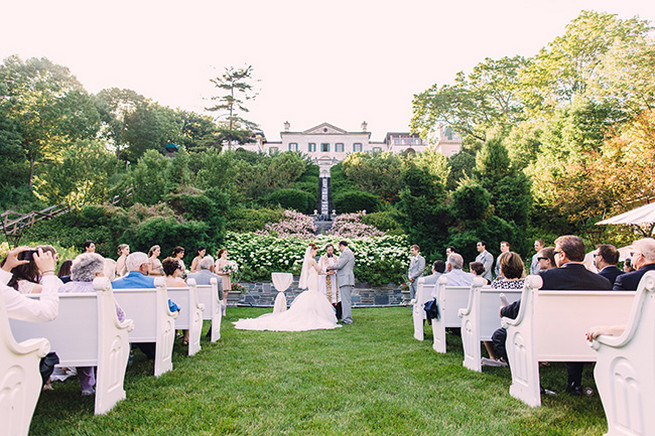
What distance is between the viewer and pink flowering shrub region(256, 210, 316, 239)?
20.4 meters

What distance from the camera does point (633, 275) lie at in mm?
4090

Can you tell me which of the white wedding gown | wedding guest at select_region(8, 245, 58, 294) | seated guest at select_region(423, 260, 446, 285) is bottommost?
the white wedding gown

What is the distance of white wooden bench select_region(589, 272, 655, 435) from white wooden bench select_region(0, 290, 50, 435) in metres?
3.57

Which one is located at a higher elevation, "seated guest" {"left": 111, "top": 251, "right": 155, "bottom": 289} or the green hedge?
the green hedge

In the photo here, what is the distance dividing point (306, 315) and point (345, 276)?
130 centimetres

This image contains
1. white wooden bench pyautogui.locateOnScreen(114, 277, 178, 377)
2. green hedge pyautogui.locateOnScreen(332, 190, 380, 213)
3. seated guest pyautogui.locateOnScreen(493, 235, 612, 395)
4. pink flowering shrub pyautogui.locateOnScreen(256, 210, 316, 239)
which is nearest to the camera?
seated guest pyautogui.locateOnScreen(493, 235, 612, 395)

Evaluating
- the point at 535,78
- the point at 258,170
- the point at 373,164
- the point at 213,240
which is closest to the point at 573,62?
the point at 535,78

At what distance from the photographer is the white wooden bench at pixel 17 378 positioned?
2.34 m

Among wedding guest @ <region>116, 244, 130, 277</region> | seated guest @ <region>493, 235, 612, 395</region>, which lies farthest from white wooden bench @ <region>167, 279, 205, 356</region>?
seated guest @ <region>493, 235, 612, 395</region>

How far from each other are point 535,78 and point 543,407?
2777 centimetres

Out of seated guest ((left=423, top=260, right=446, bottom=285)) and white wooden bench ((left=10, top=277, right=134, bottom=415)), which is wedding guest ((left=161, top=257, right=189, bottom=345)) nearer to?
white wooden bench ((left=10, top=277, right=134, bottom=415))

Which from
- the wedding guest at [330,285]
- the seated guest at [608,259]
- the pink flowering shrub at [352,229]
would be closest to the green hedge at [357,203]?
the pink flowering shrub at [352,229]

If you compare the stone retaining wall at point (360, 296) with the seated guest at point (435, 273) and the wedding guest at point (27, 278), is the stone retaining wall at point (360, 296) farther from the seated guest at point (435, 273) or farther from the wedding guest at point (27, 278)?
the wedding guest at point (27, 278)

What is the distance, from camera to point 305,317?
9.38 metres
